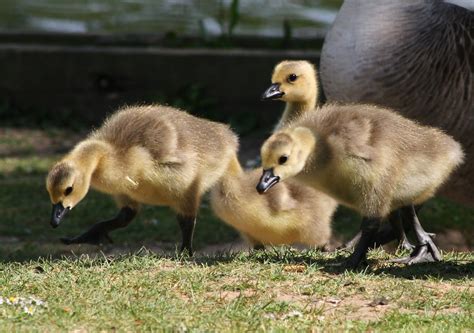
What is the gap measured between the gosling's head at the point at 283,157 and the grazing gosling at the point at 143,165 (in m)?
0.68

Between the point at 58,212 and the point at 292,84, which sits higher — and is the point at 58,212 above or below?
below

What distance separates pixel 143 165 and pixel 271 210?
1.18 m

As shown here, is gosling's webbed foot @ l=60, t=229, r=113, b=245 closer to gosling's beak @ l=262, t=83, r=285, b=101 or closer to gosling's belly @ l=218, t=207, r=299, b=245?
gosling's belly @ l=218, t=207, r=299, b=245

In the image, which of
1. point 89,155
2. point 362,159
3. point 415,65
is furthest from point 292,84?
point 89,155

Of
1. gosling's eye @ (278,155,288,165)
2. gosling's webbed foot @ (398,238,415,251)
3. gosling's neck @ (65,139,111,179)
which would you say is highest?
gosling's eye @ (278,155,288,165)

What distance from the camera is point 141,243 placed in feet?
26.9

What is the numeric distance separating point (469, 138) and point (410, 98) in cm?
49

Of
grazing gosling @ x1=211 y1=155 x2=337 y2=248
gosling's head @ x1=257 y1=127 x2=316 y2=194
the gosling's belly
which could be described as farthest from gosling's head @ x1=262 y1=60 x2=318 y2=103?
gosling's head @ x1=257 y1=127 x2=316 y2=194

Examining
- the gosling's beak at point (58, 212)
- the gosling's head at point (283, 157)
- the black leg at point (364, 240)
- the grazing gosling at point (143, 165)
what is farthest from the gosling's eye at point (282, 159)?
the gosling's beak at point (58, 212)

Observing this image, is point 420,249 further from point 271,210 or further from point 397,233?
point 271,210

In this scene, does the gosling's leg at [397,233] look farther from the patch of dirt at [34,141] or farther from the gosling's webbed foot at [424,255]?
the patch of dirt at [34,141]

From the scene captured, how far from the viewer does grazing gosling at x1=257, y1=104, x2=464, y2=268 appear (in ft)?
17.5

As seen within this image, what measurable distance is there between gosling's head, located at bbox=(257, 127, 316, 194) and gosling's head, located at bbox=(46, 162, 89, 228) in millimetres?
950

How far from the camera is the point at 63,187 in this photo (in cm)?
548
